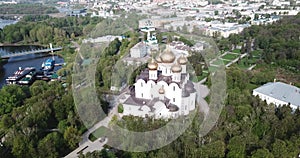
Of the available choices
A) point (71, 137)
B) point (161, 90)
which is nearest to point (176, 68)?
point (161, 90)

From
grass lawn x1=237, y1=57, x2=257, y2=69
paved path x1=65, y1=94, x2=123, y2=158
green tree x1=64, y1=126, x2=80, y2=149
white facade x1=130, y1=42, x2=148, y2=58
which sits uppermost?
white facade x1=130, y1=42, x2=148, y2=58

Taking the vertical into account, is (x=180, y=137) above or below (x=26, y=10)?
below

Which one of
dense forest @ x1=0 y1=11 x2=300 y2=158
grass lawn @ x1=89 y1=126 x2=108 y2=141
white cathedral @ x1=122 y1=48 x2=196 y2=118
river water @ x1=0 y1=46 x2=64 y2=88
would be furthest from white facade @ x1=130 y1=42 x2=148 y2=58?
grass lawn @ x1=89 y1=126 x2=108 y2=141

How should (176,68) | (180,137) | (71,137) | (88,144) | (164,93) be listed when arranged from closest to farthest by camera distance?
(180,137) → (71,137) → (88,144) → (176,68) → (164,93)

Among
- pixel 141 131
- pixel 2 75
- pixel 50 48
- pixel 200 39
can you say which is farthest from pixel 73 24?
pixel 141 131

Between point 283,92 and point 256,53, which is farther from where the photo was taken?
point 256,53

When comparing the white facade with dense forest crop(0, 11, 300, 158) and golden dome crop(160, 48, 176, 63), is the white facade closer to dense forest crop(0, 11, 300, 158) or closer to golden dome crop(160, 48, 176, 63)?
dense forest crop(0, 11, 300, 158)

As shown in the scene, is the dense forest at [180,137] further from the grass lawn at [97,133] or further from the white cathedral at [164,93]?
the white cathedral at [164,93]

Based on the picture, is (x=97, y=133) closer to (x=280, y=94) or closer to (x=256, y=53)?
(x=280, y=94)
